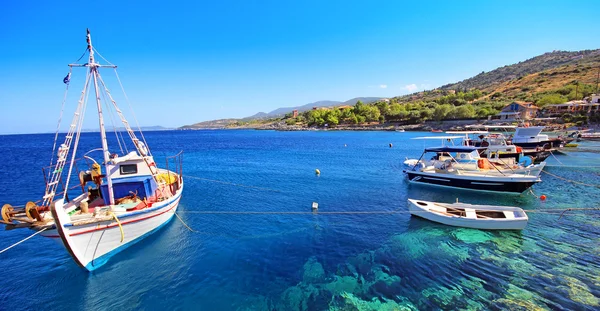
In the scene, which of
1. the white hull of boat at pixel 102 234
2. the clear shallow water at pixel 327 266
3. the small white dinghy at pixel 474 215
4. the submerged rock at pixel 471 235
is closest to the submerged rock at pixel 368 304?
the clear shallow water at pixel 327 266

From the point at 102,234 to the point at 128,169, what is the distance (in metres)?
4.62

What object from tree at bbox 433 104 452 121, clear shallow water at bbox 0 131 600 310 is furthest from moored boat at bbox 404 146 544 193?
tree at bbox 433 104 452 121

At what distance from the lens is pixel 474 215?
17266mm

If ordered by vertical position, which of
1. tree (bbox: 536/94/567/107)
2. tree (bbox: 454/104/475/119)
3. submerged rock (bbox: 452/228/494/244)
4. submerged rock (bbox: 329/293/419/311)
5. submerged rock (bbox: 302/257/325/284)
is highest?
tree (bbox: 536/94/567/107)

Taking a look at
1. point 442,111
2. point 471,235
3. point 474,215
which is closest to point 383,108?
point 442,111

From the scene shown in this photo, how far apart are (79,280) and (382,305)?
42.6 feet

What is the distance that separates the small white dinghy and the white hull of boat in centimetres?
1641

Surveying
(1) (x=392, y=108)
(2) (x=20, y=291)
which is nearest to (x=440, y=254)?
(2) (x=20, y=291)

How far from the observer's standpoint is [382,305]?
10.4 meters

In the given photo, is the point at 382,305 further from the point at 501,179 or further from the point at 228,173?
the point at 228,173

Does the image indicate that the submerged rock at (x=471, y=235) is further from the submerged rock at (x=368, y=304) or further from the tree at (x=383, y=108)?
the tree at (x=383, y=108)

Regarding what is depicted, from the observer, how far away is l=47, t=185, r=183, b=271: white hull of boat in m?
11.4

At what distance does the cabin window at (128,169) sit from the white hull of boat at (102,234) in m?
2.62

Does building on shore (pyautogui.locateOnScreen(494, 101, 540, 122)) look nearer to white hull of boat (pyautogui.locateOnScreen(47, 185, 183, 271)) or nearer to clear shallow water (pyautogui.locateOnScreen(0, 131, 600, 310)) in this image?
clear shallow water (pyautogui.locateOnScreen(0, 131, 600, 310))
